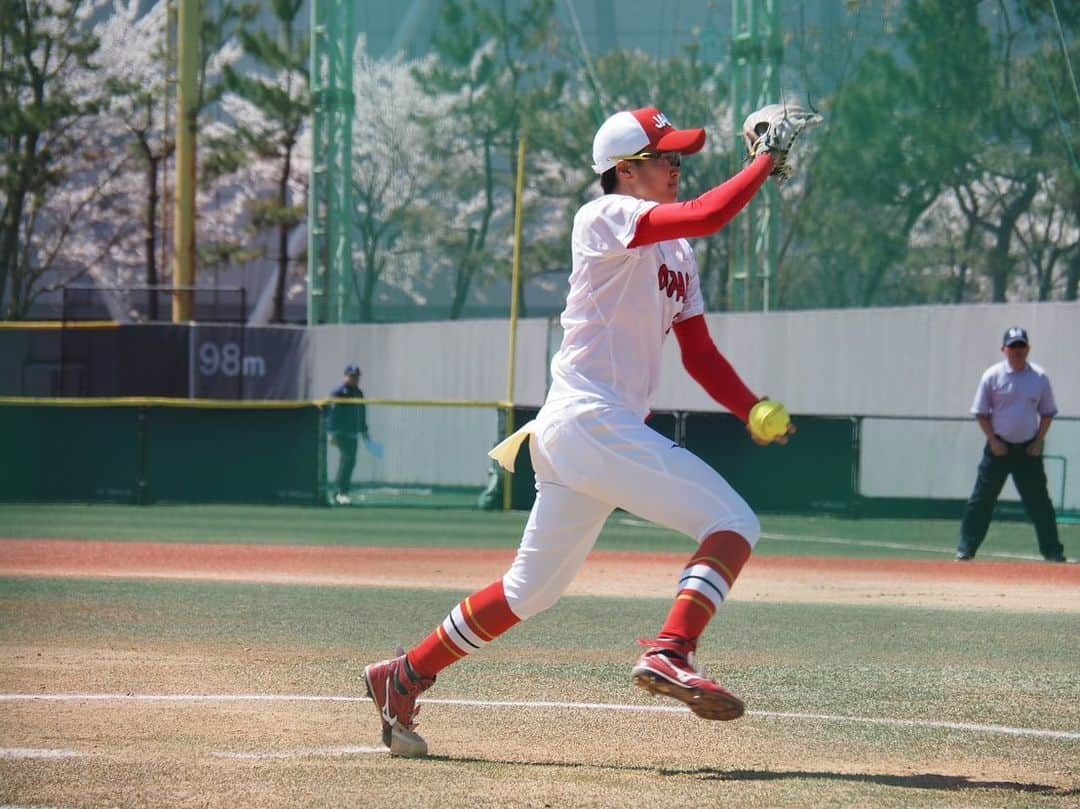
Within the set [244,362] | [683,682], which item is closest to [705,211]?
[683,682]

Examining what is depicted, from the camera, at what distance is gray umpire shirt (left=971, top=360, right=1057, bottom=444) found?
1580 cm

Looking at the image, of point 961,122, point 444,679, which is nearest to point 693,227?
point 444,679

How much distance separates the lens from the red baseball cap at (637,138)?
6094mm

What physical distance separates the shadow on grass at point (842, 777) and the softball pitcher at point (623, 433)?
0.31 m

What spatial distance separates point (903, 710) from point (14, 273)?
138 ft

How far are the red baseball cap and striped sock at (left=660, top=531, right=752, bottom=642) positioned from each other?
4.24 ft

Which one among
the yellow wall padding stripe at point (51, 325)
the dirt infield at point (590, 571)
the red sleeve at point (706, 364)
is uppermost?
the yellow wall padding stripe at point (51, 325)

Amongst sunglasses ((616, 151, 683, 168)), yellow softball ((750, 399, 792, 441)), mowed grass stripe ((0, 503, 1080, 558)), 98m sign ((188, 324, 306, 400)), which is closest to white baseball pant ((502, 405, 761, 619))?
yellow softball ((750, 399, 792, 441))

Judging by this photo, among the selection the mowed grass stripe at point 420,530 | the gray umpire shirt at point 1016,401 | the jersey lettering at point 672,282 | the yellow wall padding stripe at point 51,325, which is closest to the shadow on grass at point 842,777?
the jersey lettering at point 672,282

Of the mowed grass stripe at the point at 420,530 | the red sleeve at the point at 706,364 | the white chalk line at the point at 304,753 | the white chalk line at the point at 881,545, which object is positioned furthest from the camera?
the mowed grass stripe at the point at 420,530

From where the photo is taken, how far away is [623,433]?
594cm

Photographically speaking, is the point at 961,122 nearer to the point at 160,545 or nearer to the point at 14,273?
the point at 160,545

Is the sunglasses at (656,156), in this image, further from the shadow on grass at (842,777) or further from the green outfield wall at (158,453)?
the green outfield wall at (158,453)

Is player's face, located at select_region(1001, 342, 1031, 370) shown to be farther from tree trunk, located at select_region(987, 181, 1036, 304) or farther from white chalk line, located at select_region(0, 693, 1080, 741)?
white chalk line, located at select_region(0, 693, 1080, 741)
